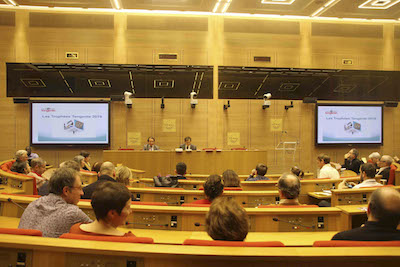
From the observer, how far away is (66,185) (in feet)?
7.13

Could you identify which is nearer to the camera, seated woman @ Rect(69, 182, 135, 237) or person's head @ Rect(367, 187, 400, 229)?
seated woman @ Rect(69, 182, 135, 237)

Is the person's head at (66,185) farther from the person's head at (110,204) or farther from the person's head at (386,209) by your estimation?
the person's head at (386,209)

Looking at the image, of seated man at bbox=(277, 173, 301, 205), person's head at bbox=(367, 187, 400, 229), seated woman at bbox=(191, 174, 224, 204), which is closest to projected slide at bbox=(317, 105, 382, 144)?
seated man at bbox=(277, 173, 301, 205)

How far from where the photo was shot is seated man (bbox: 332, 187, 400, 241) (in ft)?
5.87

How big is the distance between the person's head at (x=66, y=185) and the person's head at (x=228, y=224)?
1206 mm

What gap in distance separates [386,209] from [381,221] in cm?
8

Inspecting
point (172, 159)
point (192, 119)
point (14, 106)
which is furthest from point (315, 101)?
point (14, 106)

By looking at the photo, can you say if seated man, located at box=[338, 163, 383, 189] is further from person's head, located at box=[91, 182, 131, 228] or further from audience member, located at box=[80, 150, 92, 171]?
audience member, located at box=[80, 150, 92, 171]

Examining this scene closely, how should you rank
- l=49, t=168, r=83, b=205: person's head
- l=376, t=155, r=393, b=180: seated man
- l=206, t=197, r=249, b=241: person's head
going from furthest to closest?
1. l=376, t=155, r=393, b=180: seated man
2. l=49, t=168, r=83, b=205: person's head
3. l=206, t=197, r=249, b=241: person's head

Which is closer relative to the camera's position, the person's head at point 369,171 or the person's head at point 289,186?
the person's head at point 289,186

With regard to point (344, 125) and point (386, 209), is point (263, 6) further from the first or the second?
point (386, 209)

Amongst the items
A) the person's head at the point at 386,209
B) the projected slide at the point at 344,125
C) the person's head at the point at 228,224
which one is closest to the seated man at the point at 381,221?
the person's head at the point at 386,209

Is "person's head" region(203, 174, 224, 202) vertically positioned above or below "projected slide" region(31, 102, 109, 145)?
below

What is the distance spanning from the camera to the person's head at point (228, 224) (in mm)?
1514
